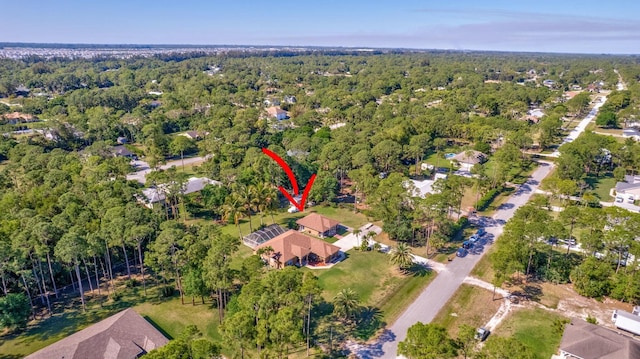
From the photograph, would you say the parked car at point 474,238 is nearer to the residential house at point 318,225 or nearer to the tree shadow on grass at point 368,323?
the residential house at point 318,225

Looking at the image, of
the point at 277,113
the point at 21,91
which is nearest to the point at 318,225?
the point at 277,113

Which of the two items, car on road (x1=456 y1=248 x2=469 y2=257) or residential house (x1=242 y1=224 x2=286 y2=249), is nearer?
car on road (x1=456 y1=248 x2=469 y2=257)

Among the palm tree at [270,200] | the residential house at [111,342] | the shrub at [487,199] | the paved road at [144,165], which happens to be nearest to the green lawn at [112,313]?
the residential house at [111,342]

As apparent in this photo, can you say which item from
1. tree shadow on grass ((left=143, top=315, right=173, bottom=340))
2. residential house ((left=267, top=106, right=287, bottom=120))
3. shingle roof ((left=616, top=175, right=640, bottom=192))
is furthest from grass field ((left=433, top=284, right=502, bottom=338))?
residential house ((left=267, top=106, right=287, bottom=120))

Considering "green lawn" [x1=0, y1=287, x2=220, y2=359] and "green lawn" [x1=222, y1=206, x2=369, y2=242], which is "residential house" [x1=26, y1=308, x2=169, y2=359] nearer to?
"green lawn" [x1=0, y1=287, x2=220, y2=359]

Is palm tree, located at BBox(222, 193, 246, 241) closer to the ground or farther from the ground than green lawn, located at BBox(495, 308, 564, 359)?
farther from the ground

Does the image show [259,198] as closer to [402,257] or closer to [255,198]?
[255,198]
